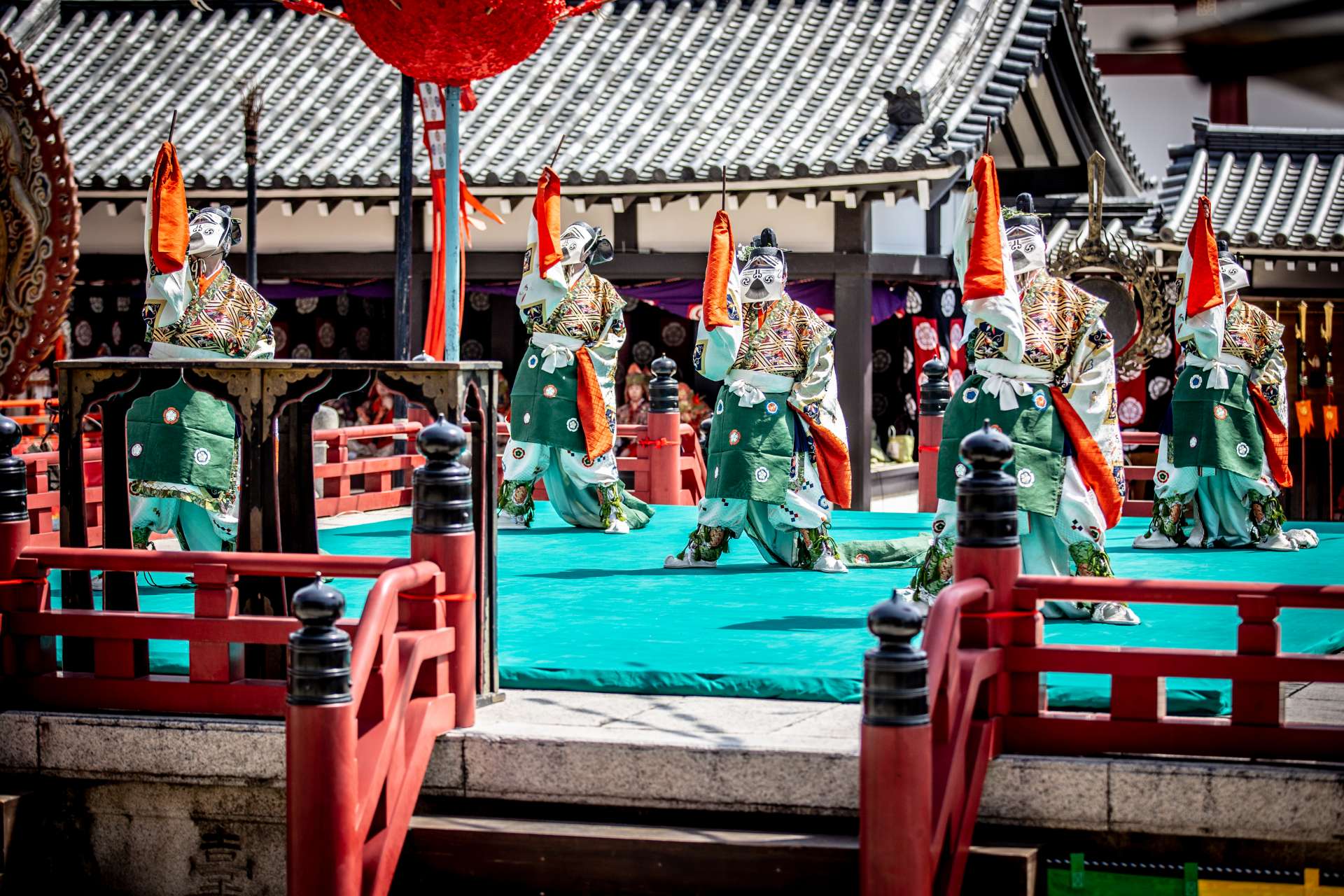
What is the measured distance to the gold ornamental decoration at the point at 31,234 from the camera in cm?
961

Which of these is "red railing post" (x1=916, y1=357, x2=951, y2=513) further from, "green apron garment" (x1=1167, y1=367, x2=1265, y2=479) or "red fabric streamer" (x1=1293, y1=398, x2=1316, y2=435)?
"red fabric streamer" (x1=1293, y1=398, x2=1316, y2=435)

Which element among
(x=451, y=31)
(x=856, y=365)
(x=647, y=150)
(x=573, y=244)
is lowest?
(x=856, y=365)

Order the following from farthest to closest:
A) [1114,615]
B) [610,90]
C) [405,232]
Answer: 1. [610,90]
2. [405,232]
3. [1114,615]

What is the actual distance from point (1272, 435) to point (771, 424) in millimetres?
3530

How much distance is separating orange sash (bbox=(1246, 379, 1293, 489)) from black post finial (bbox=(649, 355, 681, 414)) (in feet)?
13.0

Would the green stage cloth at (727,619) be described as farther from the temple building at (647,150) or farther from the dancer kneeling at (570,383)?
the temple building at (647,150)

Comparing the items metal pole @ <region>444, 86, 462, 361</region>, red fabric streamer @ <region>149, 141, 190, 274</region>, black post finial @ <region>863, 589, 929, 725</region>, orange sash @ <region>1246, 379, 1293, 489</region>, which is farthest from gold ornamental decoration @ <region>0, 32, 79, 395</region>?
orange sash @ <region>1246, 379, 1293, 489</region>

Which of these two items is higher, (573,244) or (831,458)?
(573,244)

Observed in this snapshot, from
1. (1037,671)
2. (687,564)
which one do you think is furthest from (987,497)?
(687,564)

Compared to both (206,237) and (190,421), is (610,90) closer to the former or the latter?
(206,237)

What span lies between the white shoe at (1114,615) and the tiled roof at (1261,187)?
8080 mm

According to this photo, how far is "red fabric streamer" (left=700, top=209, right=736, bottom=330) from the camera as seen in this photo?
8250 mm

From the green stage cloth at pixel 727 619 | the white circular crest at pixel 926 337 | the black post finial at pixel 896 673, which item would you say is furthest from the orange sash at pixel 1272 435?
the black post finial at pixel 896 673

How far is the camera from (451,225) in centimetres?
679
